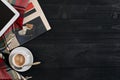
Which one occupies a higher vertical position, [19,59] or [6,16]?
[6,16]

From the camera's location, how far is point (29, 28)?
4.66 feet

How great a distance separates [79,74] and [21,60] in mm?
290

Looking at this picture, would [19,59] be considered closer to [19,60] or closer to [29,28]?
[19,60]

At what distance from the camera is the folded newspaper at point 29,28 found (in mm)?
1402

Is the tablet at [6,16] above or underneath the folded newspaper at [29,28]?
above

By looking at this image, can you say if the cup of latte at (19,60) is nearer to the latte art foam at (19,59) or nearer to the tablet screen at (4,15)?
the latte art foam at (19,59)

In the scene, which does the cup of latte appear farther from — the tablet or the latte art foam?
the tablet

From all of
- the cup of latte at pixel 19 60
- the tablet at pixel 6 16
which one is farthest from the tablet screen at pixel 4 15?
the cup of latte at pixel 19 60

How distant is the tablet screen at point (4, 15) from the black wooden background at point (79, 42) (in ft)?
0.58

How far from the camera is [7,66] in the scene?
1379 millimetres

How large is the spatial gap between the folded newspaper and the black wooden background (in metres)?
0.02

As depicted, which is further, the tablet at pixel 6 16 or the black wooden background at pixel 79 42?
the black wooden background at pixel 79 42

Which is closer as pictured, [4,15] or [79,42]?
[4,15]

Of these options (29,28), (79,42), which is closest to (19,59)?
(29,28)
